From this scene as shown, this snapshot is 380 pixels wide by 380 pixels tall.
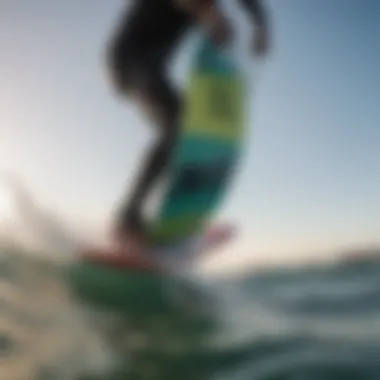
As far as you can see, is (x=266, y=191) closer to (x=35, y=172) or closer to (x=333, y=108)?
(x=333, y=108)

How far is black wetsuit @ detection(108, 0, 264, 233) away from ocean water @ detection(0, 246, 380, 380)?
0.15 meters

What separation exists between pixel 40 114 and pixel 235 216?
327 mm

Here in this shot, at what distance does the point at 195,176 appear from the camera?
1239mm

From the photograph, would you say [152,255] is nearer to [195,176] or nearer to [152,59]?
[195,176]

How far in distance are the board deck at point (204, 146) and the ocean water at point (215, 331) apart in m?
0.10

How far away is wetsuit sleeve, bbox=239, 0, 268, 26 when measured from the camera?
4.11ft

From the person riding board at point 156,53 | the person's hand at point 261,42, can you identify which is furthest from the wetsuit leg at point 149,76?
the person's hand at point 261,42

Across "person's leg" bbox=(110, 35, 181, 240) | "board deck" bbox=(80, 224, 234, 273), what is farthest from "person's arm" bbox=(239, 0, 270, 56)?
"board deck" bbox=(80, 224, 234, 273)

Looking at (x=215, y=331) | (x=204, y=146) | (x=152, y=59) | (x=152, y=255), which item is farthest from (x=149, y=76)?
(x=215, y=331)

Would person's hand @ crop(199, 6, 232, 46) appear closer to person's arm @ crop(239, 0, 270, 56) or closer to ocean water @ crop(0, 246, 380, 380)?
person's arm @ crop(239, 0, 270, 56)

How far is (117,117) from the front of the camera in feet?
4.13

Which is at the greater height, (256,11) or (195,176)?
(256,11)

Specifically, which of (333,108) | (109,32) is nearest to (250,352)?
(333,108)

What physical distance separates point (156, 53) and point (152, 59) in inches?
0.4
